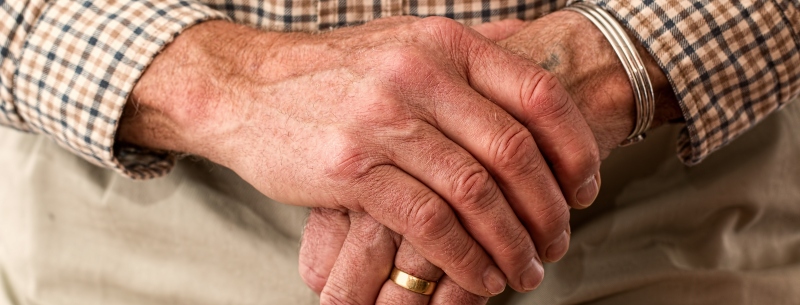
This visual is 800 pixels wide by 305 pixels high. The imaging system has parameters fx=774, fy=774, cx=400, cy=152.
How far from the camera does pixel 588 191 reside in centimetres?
88

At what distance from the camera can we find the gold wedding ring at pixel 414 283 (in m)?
0.88

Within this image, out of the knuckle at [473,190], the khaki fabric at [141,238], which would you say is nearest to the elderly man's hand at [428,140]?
the knuckle at [473,190]

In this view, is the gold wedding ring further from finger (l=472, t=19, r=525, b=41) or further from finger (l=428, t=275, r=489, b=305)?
finger (l=472, t=19, r=525, b=41)

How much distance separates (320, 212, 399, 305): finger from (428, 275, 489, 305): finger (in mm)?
63

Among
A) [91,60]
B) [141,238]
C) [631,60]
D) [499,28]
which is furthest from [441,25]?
[141,238]

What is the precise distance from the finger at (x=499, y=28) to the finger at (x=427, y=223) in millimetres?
242

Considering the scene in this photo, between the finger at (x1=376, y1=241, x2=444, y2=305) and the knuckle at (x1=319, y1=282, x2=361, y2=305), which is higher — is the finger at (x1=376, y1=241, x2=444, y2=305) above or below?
above

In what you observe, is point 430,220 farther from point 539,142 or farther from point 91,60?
point 91,60

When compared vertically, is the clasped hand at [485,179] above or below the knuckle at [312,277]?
above

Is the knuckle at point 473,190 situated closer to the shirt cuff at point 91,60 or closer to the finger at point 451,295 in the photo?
the finger at point 451,295

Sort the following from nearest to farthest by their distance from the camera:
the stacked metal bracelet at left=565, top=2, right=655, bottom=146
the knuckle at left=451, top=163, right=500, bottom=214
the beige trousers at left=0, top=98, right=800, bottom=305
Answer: the knuckle at left=451, top=163, right=500, bottom=214
the stacked metal bracelet at left=565, top=2, right=655, bottom=146
the beige trousers at left=0, top=98, right=800, bottom=305

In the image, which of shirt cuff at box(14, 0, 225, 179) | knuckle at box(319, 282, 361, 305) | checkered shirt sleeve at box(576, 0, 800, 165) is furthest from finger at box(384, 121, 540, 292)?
shirt cuff at box(14, 0, 225, 179)

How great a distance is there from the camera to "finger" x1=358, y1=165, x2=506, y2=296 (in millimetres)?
806

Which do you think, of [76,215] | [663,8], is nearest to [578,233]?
[663,8]
